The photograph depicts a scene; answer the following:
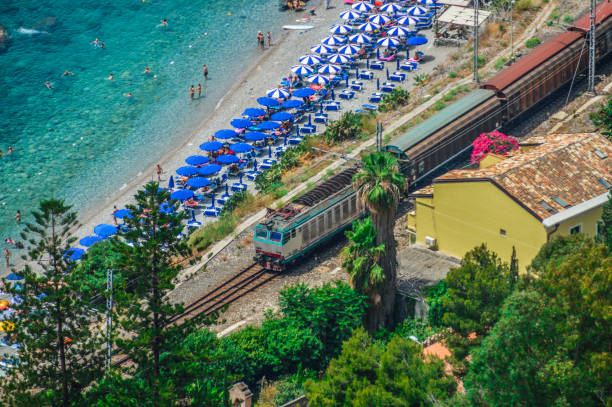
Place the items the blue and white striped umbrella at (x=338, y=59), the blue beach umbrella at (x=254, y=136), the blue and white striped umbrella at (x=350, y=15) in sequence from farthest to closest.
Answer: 1. the blue and white striped umbrella at (x=350, y=15)
2. the blue and white striped umbrella at (x=338, y=59)
3. the blue beach umbrella at (x=254, y=136)

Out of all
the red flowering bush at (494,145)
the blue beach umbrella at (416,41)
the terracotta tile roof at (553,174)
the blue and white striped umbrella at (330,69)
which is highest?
the terracotta tile roof at (553,174)

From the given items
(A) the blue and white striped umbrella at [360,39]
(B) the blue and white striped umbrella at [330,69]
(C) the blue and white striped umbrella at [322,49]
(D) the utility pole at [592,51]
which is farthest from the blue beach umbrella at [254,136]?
(D) the utility pole at [592,51]

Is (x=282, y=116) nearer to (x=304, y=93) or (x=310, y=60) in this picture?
(x=304, y=93)

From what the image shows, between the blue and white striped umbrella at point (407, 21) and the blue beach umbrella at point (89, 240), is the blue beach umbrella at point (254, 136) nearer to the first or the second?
the blue beach umbrella at point (89, 240)

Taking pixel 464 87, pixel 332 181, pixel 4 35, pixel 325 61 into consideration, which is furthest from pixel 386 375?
pixel 4 35

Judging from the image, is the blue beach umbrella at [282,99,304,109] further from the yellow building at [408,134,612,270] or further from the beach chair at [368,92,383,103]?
the yellow building at [408,134,612,270]

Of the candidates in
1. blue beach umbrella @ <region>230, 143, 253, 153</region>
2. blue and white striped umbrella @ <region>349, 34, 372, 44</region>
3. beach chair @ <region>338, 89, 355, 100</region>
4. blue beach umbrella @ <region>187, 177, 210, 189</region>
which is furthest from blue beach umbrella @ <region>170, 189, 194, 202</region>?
blue and white striped umbrella @ <region>349, 34, 372, 44</region>

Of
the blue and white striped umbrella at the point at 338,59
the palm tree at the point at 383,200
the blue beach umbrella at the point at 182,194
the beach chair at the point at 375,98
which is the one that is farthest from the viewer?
the blue and white striped umbrella at the point at 338,59
